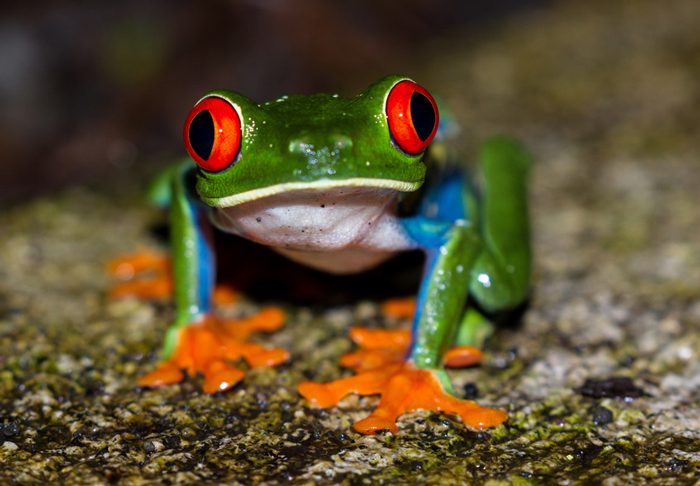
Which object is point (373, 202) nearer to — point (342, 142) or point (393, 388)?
point (342, 142)

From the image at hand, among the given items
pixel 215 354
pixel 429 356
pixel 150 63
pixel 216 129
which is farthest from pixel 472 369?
pixel 150 63

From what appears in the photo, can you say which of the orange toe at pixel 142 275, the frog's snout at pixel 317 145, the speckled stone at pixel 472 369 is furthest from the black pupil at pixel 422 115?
the orange toe at pixel 142 275

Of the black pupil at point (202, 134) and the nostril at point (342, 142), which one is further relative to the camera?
the black pupil at point (202, 134)

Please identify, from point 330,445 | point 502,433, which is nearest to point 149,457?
point 330,445

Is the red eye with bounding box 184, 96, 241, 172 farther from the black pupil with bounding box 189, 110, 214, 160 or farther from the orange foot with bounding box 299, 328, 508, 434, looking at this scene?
the orange foot with bounding box 299, 328, 508, 434

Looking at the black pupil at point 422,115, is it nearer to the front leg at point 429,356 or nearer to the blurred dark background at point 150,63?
the front leg at point 429,356

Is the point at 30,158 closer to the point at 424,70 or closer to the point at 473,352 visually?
the point at 424,70
